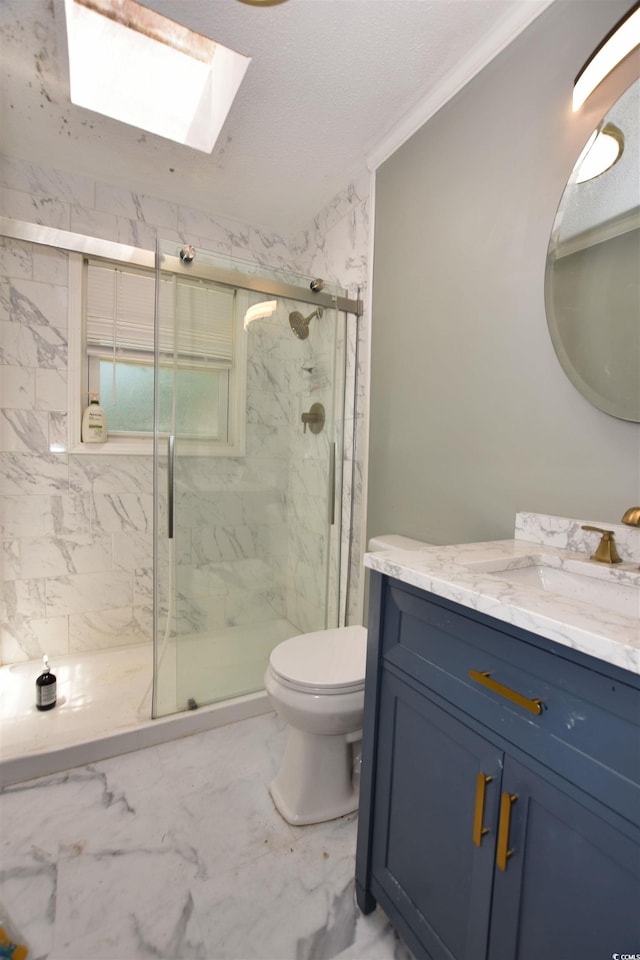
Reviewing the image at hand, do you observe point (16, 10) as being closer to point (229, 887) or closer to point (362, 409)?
point (362, 409)

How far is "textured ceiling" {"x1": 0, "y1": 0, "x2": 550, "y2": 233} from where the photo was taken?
1.33 metres

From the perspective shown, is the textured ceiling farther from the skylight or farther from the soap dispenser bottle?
the soap dispenser bottle

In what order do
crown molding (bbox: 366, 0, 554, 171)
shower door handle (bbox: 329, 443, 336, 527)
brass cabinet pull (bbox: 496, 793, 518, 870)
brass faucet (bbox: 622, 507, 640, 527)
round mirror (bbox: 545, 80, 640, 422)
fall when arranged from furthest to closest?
shower door handle (bbox: 329, 443, 336, 527)
crown molding (bbox: 366, 0, 554, 171)
round mirror (bbox: 545, 80, 640, 422)
brass faucet (bbox: 622, 507, 640, 527)
brass cabinet pull (bbox: 496, 793, 518, 870)

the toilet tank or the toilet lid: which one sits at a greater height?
the toilet tank

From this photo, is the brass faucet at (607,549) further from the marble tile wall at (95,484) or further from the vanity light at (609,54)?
the marble tile wall at (95,484)

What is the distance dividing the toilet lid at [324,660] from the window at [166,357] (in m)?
0.94

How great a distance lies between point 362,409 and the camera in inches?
83.1

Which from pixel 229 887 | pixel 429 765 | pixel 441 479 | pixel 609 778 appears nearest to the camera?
pixel 609 778

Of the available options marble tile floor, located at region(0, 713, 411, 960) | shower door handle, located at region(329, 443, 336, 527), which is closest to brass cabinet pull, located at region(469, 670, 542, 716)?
marble tile floor, located at region(0, 713, 411, 960)

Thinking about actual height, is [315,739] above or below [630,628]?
below

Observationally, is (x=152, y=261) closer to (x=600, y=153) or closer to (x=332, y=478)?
(x=332, y=478)

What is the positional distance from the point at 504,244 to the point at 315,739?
169 centimetres

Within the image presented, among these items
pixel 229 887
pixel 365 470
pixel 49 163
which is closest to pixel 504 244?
pixel 365 470

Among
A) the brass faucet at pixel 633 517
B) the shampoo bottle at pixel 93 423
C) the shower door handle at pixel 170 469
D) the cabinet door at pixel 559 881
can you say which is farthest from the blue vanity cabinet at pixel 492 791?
the shampoo bottle at pixel 93 423
